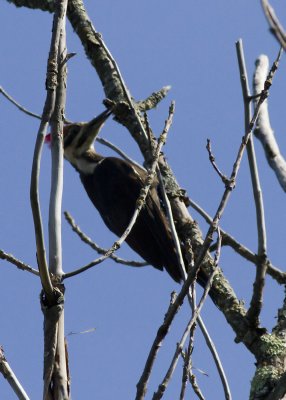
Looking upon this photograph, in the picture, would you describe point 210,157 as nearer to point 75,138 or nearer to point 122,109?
point 122,109

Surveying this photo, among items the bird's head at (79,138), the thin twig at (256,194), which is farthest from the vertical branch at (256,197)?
the bird's head at (79,138)

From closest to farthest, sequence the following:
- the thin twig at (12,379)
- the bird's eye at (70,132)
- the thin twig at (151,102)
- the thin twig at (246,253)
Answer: the thin twig at (12,379) → the thin twig at (246,253) → the thin twig at (151,102) → the bird's eye at (70,132)

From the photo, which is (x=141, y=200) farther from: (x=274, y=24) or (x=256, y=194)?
(x=274, y=24)

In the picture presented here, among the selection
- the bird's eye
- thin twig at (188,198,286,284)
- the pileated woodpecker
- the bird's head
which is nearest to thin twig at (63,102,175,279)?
thin twig at (188,198,286,284)

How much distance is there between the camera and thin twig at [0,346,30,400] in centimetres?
230

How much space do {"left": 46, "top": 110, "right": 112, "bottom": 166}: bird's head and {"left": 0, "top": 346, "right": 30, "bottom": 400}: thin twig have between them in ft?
15.5

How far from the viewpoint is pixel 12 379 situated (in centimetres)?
235

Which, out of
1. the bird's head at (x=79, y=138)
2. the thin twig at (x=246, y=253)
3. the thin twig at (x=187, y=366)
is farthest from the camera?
the bird's head at (x=79, y=138)

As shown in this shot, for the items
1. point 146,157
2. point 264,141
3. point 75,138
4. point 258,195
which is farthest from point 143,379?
point 75,138

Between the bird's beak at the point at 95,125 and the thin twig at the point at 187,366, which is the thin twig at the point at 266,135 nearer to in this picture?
the thin twig at the point at 187,366

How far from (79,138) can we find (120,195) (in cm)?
90

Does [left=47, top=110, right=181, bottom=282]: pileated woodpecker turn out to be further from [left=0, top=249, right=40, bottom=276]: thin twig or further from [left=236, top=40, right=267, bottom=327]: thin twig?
[left=0, top=249, right=40, bottom=276]: thin twig

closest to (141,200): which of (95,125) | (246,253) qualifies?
(246,253)

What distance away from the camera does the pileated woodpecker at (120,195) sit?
6.18m
